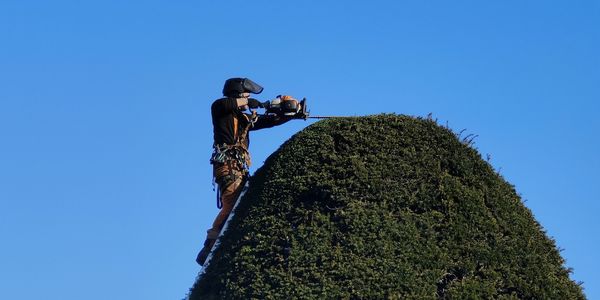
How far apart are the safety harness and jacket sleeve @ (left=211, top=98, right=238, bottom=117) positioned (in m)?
0.14

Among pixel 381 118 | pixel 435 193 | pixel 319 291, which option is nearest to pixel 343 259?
pixel 319 291

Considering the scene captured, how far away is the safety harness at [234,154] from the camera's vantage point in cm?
1245

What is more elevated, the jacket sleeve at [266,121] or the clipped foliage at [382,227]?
the jacket sleeve at [266,121]

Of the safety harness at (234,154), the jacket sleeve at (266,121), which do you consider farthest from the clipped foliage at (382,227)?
the jacket sleeve at (266,121)

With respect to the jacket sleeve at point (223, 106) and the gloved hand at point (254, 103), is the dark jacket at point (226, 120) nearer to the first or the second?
the jacket sleeve at point (223, 106)

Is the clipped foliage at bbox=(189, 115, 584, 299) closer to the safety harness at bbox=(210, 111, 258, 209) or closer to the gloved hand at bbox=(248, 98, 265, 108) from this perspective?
the safety harness at bbox=(210, 111, 258, 209)

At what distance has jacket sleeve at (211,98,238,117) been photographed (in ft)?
41.2

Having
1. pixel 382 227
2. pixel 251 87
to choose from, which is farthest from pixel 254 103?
pixel 382 227

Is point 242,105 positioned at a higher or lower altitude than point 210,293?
higher

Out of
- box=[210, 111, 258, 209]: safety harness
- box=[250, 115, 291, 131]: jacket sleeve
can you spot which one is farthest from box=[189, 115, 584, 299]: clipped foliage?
box=[250, 115, 291, 131]: jacket sleeve

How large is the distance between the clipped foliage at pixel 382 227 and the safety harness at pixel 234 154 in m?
0.79

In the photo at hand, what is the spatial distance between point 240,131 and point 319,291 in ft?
10.5

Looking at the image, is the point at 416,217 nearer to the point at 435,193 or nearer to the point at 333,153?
the point at 435,193

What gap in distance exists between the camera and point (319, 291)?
9961mm
